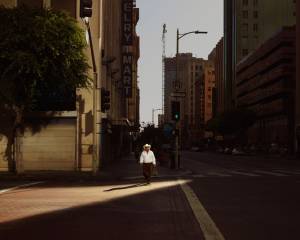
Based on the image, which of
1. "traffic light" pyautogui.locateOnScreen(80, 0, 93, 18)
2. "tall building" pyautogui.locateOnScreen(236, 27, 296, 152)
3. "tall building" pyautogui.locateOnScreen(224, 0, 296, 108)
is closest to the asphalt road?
"traffic light" pyautogui.locateOnScreen(80, 0, 93, 18)

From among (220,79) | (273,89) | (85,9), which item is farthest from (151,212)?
(220,79)

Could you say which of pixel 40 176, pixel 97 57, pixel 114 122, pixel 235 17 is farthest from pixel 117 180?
pixel 235 17

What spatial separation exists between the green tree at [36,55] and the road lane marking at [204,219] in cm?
1258

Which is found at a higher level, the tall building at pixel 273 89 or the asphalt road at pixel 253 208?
the tall building at pixel 273 89

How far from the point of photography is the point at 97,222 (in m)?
14.3

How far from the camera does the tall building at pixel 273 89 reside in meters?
111

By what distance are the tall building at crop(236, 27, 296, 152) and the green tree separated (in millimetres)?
74521

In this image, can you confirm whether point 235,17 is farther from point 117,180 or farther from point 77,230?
point 77,230

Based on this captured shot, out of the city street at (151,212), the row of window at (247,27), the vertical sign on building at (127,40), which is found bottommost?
the city street at (151,212)

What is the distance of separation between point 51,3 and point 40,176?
10588mm

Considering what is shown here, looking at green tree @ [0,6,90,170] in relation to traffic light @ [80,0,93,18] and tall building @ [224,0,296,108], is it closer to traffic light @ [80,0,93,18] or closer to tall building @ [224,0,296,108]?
traffic light @ [80,0,93,18]

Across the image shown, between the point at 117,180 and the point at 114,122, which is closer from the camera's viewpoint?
the point at 117,180

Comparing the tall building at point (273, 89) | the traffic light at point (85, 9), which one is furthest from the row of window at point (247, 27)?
the traffic light at point (85, 9)

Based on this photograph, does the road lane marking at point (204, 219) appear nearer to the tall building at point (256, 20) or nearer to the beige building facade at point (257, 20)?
the tall building at point (256, 20)
